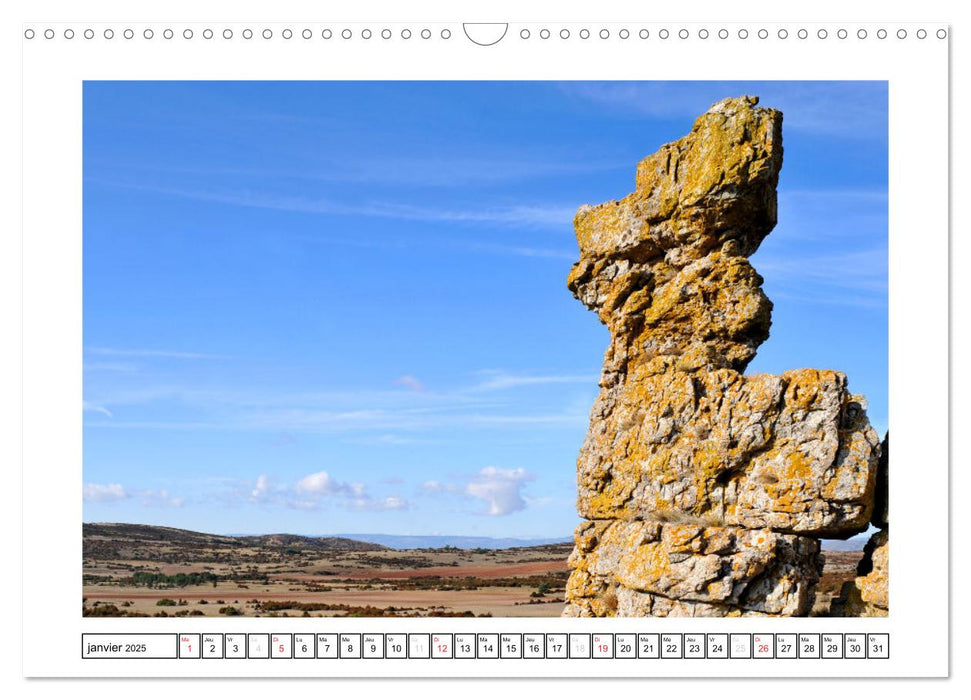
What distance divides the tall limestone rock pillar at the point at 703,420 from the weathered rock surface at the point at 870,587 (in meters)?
0.48

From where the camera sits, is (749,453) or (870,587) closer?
(870,587)

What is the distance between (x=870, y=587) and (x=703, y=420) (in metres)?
3.12

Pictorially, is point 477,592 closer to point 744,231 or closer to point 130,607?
point 130,607

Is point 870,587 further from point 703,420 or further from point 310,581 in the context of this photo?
point 310,581

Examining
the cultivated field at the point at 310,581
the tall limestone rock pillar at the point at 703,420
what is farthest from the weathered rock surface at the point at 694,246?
the cultivated field at the point at 310,581

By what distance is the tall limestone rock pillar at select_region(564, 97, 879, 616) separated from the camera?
1287 cm

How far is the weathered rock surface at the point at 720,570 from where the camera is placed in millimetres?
12852

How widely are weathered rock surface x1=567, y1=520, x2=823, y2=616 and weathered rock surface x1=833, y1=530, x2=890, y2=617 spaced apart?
19.5 inches

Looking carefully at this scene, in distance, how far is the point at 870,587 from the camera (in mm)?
12742
